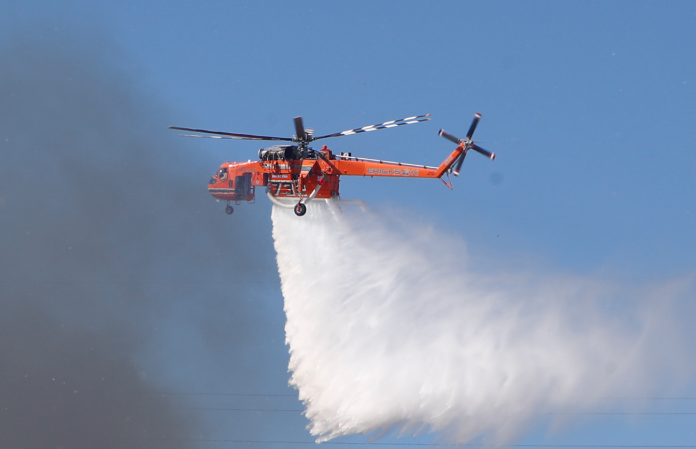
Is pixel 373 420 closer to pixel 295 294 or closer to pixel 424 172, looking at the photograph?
pixel 295 294

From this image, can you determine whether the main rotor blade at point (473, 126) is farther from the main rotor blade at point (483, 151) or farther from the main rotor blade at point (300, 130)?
the main rotor blade at point (300, 130)

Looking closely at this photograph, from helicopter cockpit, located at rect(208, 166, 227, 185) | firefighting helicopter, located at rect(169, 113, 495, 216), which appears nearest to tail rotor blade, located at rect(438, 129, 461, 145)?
firefighting helicopter, located at rect(169, 113, 495, 216)

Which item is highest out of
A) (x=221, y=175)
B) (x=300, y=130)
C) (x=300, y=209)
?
(x=300, y=130)

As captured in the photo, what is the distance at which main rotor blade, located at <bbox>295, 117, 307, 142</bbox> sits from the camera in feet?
109

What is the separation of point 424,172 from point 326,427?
12632 mm

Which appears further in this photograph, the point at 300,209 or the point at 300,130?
the point at 300,209

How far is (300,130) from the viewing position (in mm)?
34156

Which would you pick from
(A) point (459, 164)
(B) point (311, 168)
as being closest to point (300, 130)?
(B) point (311, 168)

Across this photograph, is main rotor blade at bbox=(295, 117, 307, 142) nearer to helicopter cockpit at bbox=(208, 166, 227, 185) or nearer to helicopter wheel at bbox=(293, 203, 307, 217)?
helicopter wheel at bbox=(293, 203, 307, 217)

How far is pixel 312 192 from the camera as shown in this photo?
35156 mm

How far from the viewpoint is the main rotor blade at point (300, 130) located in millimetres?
33344

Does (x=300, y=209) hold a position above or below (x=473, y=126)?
below

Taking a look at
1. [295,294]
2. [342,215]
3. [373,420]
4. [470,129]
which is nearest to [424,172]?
[470,129]

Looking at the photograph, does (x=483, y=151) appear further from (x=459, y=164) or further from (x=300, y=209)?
(x=300, y=209)
